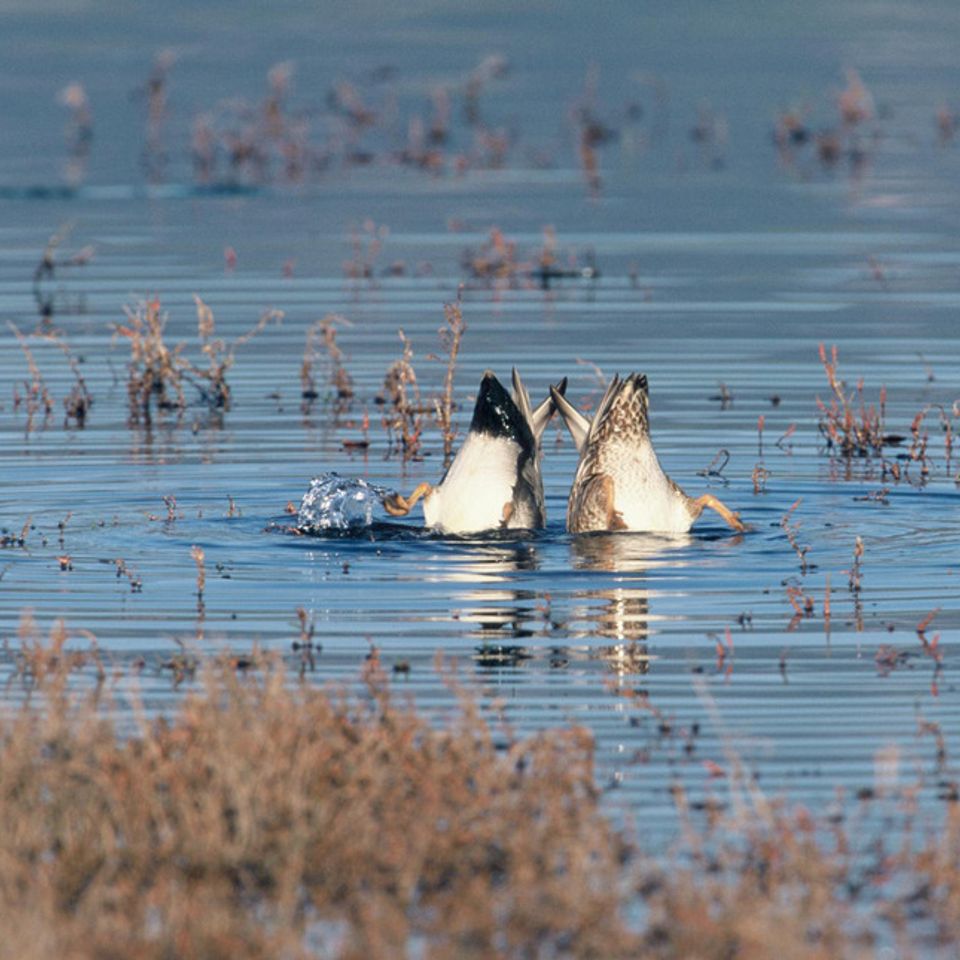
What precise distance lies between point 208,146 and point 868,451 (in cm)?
1542

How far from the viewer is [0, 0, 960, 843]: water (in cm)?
802

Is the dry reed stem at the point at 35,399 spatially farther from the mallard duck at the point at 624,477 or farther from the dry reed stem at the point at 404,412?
the mallard duck at the point at 624,477

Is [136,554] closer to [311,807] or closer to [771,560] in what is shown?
[771,560]

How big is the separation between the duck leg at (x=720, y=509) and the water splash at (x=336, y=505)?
1528mm

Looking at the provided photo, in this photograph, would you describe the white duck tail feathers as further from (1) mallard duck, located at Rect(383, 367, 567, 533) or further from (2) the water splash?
(2) the water splash

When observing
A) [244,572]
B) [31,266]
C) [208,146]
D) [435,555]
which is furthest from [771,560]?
[208,146]

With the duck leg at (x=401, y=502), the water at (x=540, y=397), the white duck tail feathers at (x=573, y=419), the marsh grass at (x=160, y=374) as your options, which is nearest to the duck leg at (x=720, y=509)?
the water at (x=540, y=397)

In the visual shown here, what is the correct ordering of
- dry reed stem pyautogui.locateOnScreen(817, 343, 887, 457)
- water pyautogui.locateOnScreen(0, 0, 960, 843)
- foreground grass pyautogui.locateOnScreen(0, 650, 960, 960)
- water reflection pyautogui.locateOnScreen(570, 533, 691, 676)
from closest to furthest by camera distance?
foreground grass pyautogui.locateOnScreen(0, 650, 960, 960) < water pyautogui.locateOnScreen(0, 0, 960, 843) < water reflection pyautogui.locateOnScreen(570, 533, 691, 676) < dry reed stem pyautogui.locateOnScreen(817, 343, 887, 457)

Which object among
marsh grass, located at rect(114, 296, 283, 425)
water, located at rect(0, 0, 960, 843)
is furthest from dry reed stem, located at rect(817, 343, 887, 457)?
marsh grass, located at rect(114, 296, 283, 425)

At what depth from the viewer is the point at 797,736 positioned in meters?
7.21

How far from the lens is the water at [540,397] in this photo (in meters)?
8.02

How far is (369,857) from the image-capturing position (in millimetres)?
5930

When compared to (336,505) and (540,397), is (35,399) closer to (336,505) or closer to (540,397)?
(540,397)

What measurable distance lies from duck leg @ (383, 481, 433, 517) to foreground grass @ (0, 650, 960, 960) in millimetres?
4082
